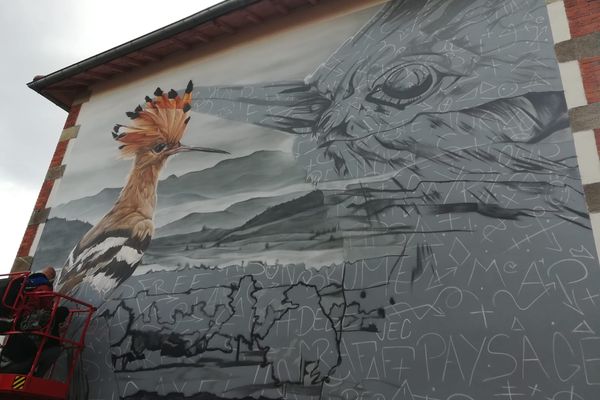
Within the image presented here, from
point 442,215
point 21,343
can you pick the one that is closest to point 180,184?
point 21,343

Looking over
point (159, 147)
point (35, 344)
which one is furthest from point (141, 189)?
point (35, 344)

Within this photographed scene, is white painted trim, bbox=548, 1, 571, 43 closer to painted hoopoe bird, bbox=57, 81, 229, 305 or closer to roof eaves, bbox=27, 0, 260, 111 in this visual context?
roof eaves, bbox=27, 0, 260, 111

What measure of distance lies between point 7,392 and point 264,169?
11.0 feet

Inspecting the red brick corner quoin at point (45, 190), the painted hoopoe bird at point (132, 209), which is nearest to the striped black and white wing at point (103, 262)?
the painted hoopoe bird at point (132, 209)

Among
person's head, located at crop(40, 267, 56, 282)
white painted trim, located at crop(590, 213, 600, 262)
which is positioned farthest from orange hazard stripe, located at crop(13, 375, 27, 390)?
white painted trim, located at crop(590, 213, 600, 262)

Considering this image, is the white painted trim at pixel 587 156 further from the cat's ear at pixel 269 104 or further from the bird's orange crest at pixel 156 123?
the bird's orange crest at pixel 156 123

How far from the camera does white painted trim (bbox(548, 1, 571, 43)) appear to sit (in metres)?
4.75

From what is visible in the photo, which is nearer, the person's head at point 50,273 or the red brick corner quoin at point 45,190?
the person's head at point 50,273

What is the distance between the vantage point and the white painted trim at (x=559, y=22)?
475cm

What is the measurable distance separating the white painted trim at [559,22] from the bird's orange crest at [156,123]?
4403 millimetres

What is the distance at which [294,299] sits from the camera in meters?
4.77

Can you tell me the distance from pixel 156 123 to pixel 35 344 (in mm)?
3195

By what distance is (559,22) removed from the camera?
481 cm

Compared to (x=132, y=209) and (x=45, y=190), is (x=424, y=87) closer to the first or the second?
(x=132, y=209)
